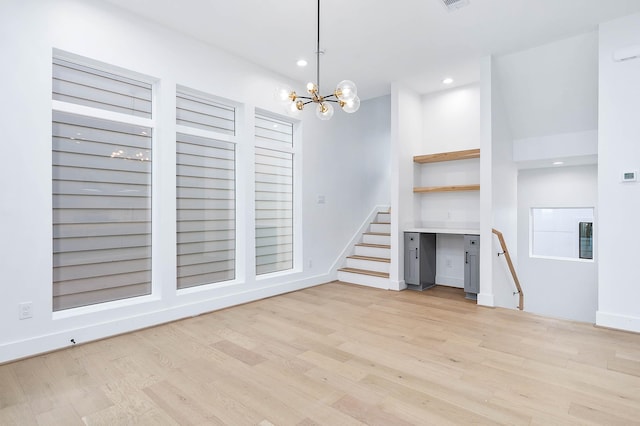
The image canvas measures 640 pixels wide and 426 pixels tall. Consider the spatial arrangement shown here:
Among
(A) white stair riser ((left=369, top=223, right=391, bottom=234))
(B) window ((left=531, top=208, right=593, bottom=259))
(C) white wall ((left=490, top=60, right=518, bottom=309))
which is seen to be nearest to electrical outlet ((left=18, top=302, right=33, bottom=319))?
(C) white wall ((left=490, top=60, right=518, bottom=309))

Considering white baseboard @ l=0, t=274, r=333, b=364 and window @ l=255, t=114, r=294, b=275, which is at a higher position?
window @ l=255, t=114, r=294, b=275

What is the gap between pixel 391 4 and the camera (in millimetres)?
3258

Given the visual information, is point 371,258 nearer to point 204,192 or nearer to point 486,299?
point 486,299

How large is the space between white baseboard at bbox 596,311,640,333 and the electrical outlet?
5433mm

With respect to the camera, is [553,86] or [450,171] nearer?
[553,86]

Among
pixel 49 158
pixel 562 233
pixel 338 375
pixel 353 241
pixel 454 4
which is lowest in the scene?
pixel 338 375

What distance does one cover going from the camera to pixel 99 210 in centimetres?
336

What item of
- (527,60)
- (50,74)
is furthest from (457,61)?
(50,74)

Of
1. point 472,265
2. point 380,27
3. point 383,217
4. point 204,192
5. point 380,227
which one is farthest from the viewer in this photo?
point 383,217

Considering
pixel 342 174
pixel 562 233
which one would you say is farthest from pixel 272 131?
pixel 562 233

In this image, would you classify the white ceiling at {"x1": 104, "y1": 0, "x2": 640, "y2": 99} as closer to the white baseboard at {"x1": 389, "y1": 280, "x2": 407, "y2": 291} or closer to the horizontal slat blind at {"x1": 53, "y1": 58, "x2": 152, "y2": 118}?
the horizontal slat blind at {"x1": 53, "y1": 58, "x2": 152, "y2": 118}

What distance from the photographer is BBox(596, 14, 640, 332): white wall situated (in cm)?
344

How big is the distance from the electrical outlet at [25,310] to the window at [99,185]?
0.80 feet

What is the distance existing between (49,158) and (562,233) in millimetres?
7435
